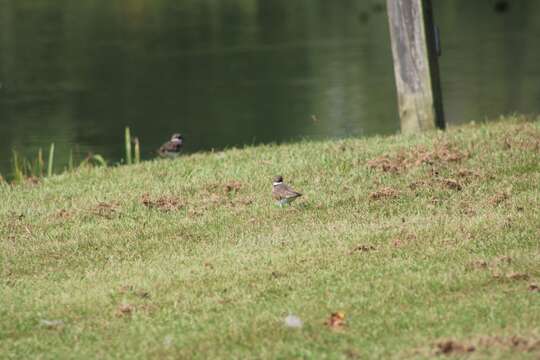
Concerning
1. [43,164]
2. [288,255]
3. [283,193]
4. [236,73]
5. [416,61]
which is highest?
[416,61]

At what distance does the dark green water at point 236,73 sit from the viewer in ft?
80.9

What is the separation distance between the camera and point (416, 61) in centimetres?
1506

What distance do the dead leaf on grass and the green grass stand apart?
7cm

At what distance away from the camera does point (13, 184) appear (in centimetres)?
1446

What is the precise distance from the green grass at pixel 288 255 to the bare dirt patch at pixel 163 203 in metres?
0.03

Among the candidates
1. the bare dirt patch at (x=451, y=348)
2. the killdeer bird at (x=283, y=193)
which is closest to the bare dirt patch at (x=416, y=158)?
the killdeer bird at (x=283, y=193)

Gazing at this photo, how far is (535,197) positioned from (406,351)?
4231 millimetres

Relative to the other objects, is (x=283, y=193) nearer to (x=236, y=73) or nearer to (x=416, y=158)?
(x=416, y=158)

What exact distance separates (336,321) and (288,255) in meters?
1.76

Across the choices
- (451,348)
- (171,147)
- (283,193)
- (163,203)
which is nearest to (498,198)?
(283,193)

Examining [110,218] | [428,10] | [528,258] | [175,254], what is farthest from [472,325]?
[428,10]

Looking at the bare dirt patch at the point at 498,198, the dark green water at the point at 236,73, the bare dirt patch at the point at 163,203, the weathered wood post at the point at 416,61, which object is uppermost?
the weathered wood post at the point at 416,61

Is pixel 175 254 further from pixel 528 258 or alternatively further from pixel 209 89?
pixel 209 89

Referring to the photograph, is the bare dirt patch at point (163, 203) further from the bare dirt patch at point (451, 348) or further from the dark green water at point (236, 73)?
the dark green water at point (236, 73)
